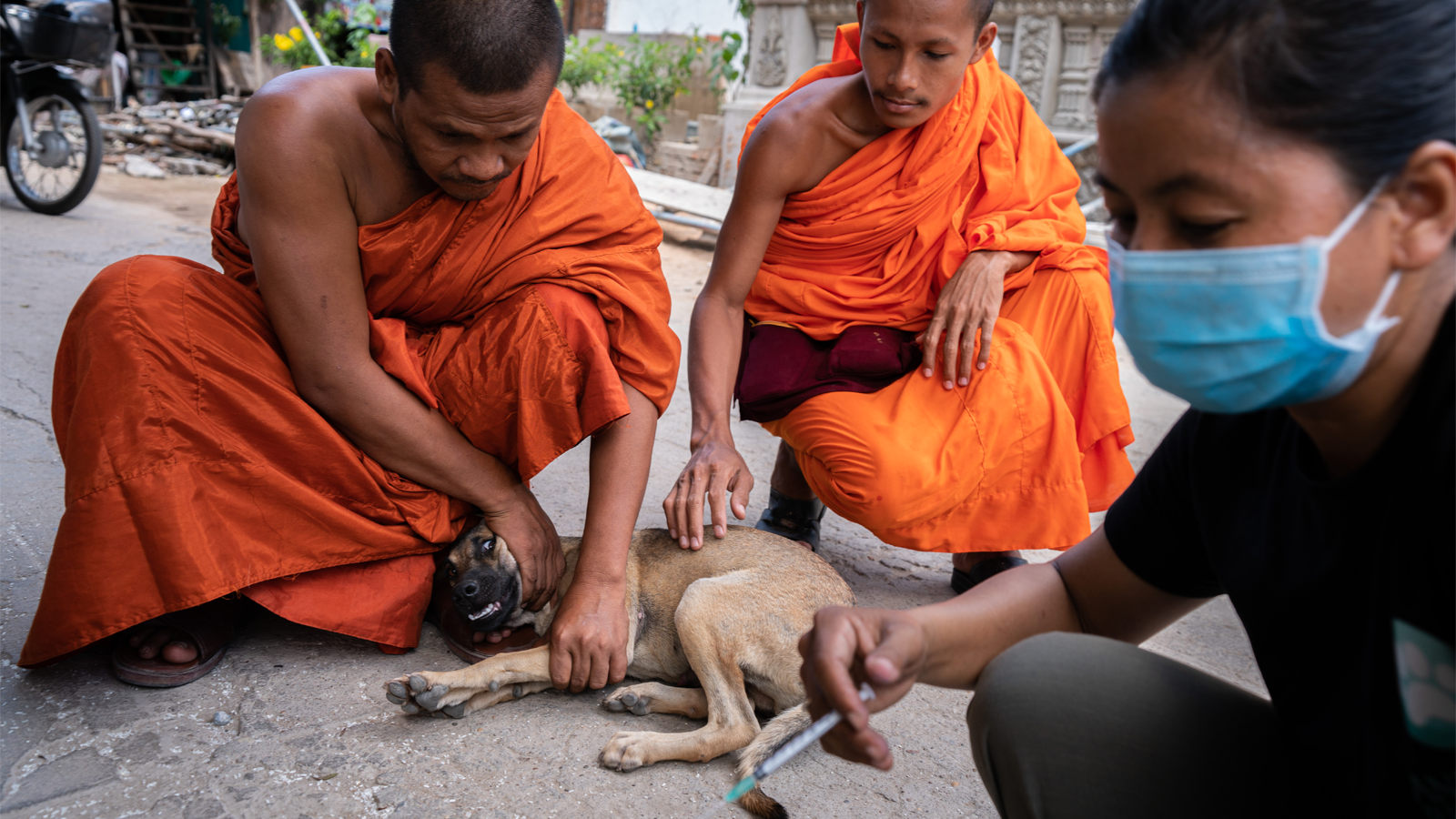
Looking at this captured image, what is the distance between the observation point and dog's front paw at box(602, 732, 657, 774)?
226 cm

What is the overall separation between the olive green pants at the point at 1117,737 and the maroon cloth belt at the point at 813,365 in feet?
5.48

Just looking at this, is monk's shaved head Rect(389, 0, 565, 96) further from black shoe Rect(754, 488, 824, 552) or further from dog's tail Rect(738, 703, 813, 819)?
Answer: black shoe Rect(754, 488, 824, 552)

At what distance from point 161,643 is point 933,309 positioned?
2421 mm

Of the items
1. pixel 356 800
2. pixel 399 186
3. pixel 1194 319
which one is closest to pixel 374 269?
pixel 399 186

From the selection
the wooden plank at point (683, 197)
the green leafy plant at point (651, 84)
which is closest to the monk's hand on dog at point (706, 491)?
the wooden plank at point (683, 197)

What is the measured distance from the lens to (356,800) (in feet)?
6.65

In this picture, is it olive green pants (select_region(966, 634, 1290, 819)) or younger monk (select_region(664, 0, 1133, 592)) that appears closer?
olive green pants (select_region(966, 634, 1290, 819))

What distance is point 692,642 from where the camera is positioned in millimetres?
2625

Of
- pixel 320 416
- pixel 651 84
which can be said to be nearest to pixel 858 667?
pixel 320 416

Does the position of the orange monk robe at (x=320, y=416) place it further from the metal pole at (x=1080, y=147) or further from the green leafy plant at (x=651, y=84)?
the green leafy plant at (x=651, y=84)

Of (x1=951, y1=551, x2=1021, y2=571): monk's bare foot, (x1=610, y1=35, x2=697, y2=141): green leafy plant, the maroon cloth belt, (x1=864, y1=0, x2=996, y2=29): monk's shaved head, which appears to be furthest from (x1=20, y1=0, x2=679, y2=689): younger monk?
(x1=610, y1=35, x2=697, y2=141): green leafy plant

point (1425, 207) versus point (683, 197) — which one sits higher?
point (1425, 207)

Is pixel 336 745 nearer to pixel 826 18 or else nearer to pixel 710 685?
pixel 710 685

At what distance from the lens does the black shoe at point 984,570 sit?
10.8 feet
